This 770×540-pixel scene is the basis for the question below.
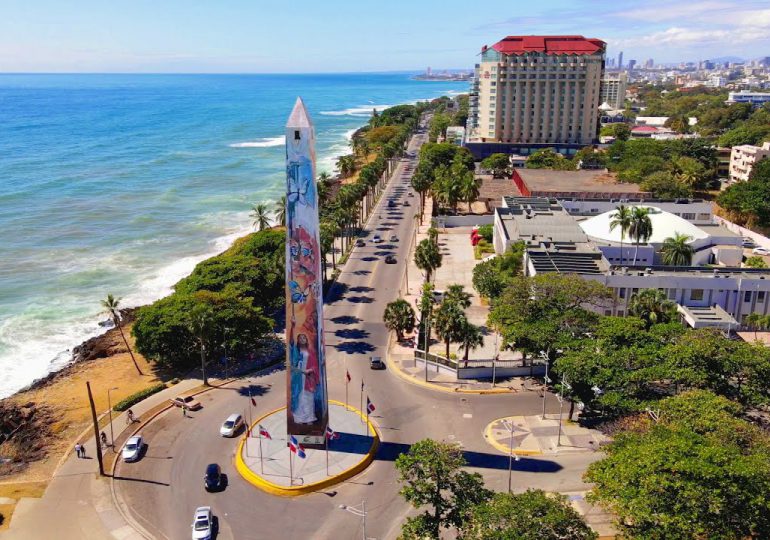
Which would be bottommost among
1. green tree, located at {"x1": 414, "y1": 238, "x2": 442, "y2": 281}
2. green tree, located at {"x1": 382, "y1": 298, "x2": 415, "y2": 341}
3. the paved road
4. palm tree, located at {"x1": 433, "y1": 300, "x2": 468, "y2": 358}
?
the paved road

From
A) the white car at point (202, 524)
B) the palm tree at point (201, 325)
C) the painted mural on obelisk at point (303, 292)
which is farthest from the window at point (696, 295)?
the white car at point (202, 524)

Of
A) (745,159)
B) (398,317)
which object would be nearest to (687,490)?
(398,317)

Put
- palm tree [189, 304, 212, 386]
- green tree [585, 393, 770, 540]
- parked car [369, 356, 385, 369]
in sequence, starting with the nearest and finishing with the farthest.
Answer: green tree [585, 393, 770, 540] < palm tree [189, 304, 212, 386] < parked car [369, 356, 385, 369]

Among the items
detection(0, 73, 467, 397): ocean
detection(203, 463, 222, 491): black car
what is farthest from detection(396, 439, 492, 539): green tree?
detection(0, 73, 467, 397): ocean

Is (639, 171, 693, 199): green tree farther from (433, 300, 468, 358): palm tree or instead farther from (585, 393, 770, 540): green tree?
(585, 393, 770, 540): green tree

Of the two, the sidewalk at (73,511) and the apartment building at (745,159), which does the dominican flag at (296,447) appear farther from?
the apartment building at (745,159)
